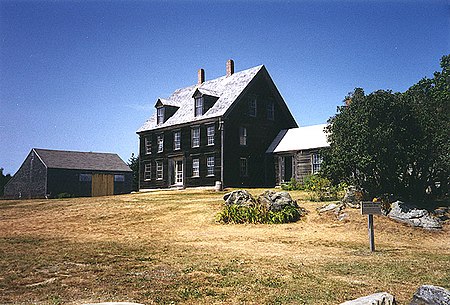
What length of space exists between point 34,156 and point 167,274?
4408cm

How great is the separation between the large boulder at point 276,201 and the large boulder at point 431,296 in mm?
12902

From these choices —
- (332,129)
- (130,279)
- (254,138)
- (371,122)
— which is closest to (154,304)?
(130,279)

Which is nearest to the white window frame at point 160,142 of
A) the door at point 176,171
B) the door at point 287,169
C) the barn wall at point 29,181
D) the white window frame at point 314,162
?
the door at point 176,171

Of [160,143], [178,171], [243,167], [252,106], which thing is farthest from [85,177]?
[252,106]

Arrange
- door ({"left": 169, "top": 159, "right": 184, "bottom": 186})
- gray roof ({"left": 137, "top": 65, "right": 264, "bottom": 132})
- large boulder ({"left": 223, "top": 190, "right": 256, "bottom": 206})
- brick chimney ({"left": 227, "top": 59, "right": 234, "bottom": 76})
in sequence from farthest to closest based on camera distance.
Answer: brick chimney ({"left": 227, "top": 59, "right": 234, "bottom": 76}) < door ({"left": 169, "top": 159, "right": 184, "bottom": 186}) < gray roof ({"left": 137, "top": 65, "right": 264, "bottom": 132}) < large boulder ({"left": 223, "top": 190, "right": 256, "bottom": 206})

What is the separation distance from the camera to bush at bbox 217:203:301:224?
65.1ft

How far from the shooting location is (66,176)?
4869 cm

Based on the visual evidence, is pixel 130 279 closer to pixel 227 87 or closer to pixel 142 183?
pixel 227 87

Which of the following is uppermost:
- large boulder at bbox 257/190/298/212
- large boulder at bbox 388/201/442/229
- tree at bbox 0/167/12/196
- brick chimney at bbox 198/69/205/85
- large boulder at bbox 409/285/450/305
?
brick chimney at bbox 198/69/205/85

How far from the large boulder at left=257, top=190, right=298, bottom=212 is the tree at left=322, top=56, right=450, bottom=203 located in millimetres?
3088

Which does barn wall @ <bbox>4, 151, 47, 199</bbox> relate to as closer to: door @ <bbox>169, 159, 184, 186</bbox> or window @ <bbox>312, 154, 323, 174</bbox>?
door @ <bbox>169, 159, 184, 186</bbox>

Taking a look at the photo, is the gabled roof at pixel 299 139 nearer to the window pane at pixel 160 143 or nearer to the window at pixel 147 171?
the window pane at pixel 160 143

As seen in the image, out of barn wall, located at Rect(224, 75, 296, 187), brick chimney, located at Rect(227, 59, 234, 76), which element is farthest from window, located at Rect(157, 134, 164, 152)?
brick chimney, located at Rect(227, 59, 234, 76)

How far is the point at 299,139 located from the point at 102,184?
1010 inches
